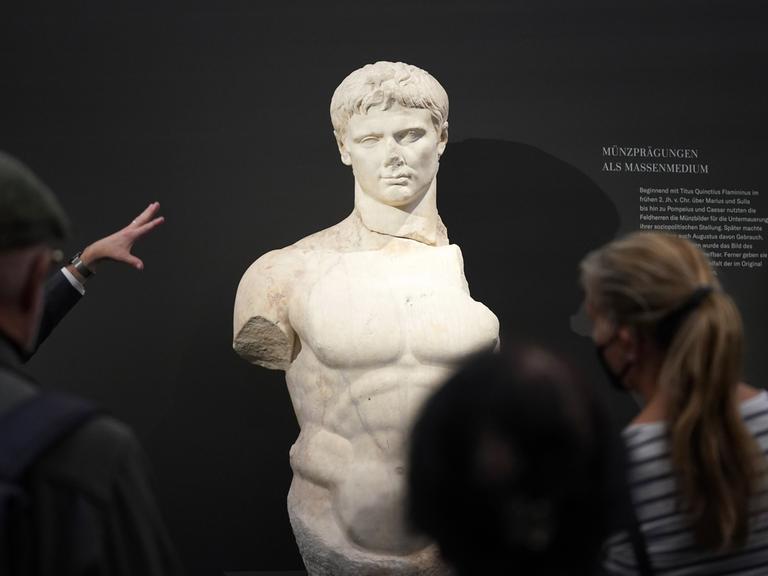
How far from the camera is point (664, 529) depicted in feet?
6.83

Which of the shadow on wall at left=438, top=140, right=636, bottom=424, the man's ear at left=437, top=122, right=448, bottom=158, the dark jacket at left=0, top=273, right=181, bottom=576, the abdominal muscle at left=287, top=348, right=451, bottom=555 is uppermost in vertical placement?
the man's ear at left=437, top=122, right=448, bottom=158

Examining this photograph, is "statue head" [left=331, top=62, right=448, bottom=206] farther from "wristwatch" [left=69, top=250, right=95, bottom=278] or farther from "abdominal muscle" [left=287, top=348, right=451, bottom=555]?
"wristwatch" [left=69, top=250, right=95, bottom=278]

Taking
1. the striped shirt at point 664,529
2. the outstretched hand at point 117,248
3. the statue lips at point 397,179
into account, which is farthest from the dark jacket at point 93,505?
the statue lips at point 397,179

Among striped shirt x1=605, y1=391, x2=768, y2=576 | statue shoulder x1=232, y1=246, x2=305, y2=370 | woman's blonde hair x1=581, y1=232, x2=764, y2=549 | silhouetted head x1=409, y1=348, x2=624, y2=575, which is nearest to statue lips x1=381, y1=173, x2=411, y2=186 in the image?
statue shoulder x1=232, y1=246, x2=305, y2=370

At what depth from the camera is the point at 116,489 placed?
1.89 m

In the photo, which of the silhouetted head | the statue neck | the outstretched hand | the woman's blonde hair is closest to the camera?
the silhouetted head

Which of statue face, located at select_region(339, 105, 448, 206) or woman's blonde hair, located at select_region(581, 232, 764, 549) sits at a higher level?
statue face, located at select_region(339, 105, 448, 206)

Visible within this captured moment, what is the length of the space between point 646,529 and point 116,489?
0.95 meters

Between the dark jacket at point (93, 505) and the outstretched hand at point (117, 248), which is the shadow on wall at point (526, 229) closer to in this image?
the outstretched hand at point (117, 248)

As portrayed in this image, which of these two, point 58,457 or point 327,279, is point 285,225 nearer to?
point 327,279

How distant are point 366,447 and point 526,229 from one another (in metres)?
1.66

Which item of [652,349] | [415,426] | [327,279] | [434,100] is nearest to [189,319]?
[327,279]

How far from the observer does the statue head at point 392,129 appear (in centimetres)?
427

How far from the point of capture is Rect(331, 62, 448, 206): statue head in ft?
14.0
